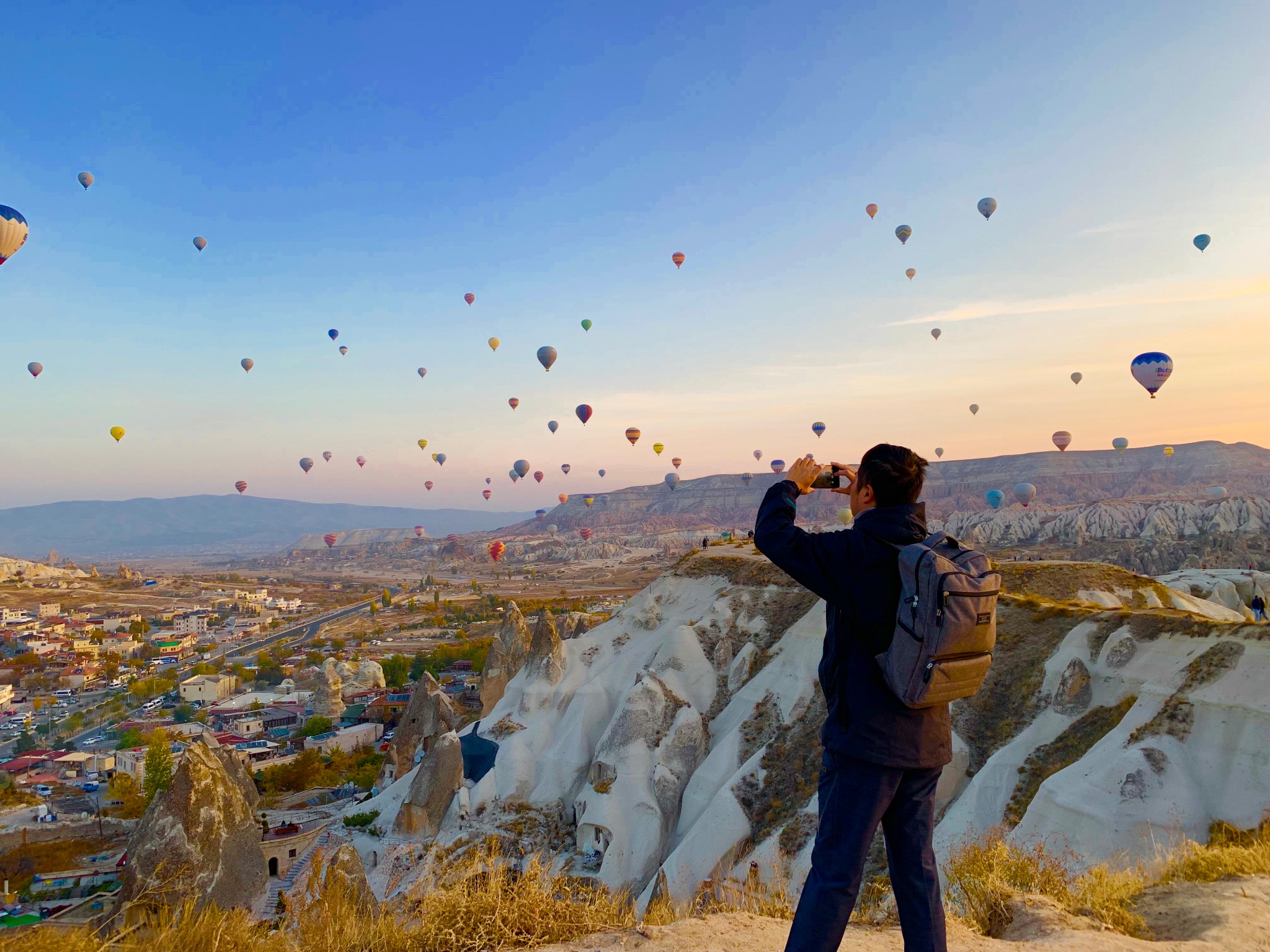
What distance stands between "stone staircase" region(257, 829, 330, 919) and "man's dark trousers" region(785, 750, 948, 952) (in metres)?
13.0

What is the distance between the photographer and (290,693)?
58.2 meters

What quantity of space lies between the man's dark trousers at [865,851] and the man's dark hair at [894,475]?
1.11 metres

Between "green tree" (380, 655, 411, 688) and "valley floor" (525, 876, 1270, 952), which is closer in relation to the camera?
"valley floor" (525, 876, 1270, 952)

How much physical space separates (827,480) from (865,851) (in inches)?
63.7

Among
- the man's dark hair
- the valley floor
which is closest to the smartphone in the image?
the man's dark hair

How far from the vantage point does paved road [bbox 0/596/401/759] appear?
5149 cm

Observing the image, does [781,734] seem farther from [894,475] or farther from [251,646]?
[251,646]

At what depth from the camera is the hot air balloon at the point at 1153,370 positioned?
30844 mm

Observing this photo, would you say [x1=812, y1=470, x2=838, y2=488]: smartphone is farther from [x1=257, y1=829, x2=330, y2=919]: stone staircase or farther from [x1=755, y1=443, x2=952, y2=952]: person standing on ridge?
[x1=257, y1=829, x2=330, y2=919]: stone staircase

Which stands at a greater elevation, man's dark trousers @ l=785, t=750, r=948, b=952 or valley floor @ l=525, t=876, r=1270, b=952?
man's dark trousers @ l=785, t=750, r=948, b=952

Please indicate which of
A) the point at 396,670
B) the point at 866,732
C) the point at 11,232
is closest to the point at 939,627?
the point at 866,732

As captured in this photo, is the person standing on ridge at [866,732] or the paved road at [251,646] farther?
the paved road at [251,646]

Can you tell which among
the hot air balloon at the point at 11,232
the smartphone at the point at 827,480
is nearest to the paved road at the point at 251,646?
the hot air balloon at the point at 11,232

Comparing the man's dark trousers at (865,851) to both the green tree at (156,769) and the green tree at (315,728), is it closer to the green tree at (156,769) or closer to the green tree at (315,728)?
the green tree at (156,769)
